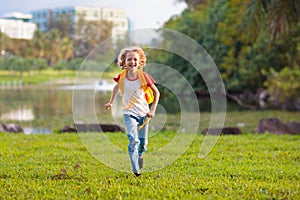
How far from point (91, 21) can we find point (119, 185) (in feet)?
215

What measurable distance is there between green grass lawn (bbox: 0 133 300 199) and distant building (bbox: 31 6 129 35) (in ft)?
209

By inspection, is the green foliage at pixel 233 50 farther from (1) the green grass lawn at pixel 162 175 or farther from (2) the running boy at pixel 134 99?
(2) the running boy at pixel 134 99

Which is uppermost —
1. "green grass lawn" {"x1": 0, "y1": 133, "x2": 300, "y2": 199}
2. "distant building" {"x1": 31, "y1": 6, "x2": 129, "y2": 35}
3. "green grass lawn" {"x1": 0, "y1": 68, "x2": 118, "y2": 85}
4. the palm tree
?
the palm tree

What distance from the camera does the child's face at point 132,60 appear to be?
497 cm

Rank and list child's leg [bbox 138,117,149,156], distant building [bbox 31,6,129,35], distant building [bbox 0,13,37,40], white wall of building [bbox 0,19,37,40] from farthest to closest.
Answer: distant building [bbox 31,6,129,35], distant building [bbox 0,13,37,40], white wall of building [bbox 0,19,37,40], child's leg [bbox 138,117,149,156]

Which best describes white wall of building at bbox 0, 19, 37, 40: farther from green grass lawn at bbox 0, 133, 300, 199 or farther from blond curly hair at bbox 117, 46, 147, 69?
blond curly hair at bbox 117, 46, 147, 69

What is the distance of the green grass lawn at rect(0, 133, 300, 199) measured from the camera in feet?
14.6

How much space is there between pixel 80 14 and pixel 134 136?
67.6 meters

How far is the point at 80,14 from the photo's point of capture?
70.5 m

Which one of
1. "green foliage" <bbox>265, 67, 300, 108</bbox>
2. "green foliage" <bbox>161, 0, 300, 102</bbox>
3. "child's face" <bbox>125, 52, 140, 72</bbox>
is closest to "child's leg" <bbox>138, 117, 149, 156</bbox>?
"child's face" <bbox>125, 52, 140, 72</bbox>

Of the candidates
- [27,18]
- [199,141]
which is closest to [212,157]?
[199,141]

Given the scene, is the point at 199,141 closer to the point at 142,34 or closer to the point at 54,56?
the point at 142,34

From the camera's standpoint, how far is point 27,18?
7194 centimetres

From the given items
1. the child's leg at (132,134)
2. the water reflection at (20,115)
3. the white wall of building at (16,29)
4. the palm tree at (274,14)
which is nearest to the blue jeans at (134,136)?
the child's leg at (132,134)
